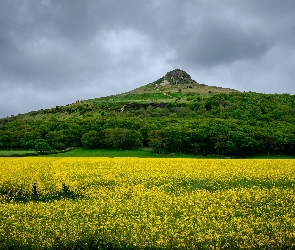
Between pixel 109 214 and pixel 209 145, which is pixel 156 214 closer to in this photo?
pixel 109 214

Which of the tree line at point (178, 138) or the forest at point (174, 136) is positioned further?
the forest at point (174, 136)

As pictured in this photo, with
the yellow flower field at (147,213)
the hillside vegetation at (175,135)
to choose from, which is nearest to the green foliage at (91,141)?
the hillside vegetation at (175,135)

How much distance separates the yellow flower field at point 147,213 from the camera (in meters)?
12.2

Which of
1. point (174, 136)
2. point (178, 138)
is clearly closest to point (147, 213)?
point (178, 138)

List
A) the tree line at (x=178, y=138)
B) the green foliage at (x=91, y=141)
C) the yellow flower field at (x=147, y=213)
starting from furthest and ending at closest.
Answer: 1. the green foliage at (x=91, y=141)
2. the tree line at (x=178, y=138)
3. the yellow flower field at (x=147, y=213)

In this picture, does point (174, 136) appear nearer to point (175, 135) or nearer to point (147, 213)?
point (175, 135)

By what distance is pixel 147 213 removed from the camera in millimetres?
15469

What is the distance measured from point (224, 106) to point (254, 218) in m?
130

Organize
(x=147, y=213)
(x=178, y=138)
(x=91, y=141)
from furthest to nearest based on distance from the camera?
(x=91, y=141) < (x=178, y=138) < (x=147, y=213)

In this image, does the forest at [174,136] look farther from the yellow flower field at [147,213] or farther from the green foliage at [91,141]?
the yellow flower field at [147,213]

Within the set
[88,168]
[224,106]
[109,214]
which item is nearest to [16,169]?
[88,168]

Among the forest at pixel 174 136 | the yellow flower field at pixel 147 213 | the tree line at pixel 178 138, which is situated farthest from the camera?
the forest at pixel 174 136

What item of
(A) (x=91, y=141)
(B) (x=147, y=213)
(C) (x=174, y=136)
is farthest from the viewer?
(A) (x=91, y=141)

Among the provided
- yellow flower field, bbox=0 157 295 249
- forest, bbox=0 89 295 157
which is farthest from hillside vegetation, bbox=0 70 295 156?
yellow flower field, bbox=0 157 295 249
